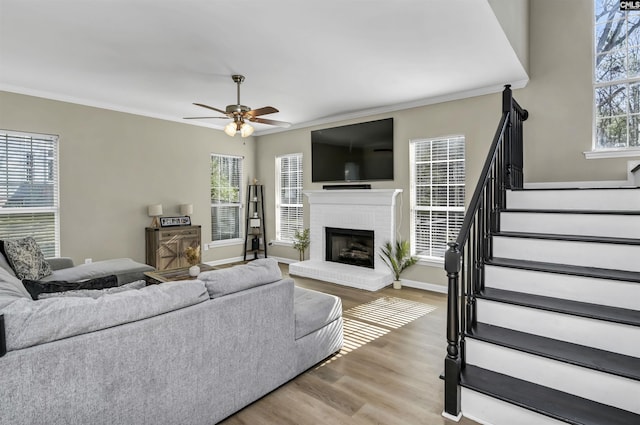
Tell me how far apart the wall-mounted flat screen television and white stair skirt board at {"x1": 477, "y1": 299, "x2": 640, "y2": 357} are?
130 inches

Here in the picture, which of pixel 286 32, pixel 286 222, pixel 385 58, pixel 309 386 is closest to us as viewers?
pixel 309 386

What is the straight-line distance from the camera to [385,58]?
3.47m

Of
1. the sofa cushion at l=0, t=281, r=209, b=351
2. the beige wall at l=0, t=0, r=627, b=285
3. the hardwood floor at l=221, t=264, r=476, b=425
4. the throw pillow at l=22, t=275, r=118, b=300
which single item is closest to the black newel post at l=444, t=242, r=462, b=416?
the hardwood floor at l=221, t=264, r=476, b=425

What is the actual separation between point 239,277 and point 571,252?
92.5 inches

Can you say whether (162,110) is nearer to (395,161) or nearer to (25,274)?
(25,274)

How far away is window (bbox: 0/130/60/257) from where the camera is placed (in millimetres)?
4410

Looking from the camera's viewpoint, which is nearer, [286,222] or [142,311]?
[142,311]

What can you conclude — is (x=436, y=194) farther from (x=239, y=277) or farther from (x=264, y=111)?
(x=239, y=277)

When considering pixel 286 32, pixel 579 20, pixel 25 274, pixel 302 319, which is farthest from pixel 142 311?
pixel 579 20

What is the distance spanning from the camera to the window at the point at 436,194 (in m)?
4.79

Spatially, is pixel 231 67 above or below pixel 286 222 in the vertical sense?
above

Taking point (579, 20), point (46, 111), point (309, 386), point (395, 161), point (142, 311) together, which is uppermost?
point (579, 20)

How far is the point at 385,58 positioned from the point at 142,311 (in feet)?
10.3

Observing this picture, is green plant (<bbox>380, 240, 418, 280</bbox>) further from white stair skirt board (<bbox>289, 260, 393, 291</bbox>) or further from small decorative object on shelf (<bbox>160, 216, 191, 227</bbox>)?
small decorative object on shelf (<bbox>160, 216, 191, 227</bbox>)
